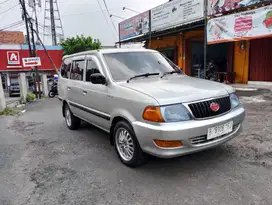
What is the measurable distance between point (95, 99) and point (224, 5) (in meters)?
8.27

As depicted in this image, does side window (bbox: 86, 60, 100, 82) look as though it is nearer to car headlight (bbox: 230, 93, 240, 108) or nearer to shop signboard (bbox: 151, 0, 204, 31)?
car headlight (bbox: 230, 93, 240, 108)

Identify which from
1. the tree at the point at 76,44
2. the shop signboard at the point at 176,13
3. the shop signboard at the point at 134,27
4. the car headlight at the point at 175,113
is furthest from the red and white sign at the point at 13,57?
the car headlight at the point at 175,113

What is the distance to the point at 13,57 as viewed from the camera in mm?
27016

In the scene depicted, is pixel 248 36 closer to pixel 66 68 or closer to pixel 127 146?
pixel 66 68

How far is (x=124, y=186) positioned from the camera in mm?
2863

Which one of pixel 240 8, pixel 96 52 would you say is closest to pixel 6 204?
pixel 96 52

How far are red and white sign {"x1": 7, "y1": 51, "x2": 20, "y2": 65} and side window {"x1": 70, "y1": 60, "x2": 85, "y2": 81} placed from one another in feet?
85.4

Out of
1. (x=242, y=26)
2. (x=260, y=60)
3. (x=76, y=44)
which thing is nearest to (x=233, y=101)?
(x=242, y=26)

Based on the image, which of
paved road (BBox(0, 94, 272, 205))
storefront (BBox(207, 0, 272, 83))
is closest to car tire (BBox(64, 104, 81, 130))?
paved road (BBox(0, 94, 272, 205))

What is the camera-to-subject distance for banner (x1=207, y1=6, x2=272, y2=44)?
8000 mm

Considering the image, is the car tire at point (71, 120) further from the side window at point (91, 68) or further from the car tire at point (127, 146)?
the car tire at point (127, 146)

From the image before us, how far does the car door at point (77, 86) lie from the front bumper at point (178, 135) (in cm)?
208

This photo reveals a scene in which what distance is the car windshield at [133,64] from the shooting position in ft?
12.4

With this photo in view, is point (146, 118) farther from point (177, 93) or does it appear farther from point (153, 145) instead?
point (177, 93)
